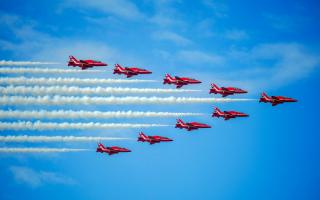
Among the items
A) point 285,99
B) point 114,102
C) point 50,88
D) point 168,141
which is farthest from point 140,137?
point 285,99

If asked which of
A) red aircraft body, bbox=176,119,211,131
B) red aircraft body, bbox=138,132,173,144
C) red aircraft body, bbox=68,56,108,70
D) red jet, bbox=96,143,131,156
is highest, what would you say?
red aircraft body, bbox=68,56,108,70

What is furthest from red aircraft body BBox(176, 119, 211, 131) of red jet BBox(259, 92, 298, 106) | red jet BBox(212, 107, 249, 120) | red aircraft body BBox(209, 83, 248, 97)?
red jet BBox(259, 92, 298, 106)

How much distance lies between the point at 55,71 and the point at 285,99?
168ft

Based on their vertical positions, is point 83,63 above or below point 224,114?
above

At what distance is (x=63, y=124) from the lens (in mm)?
116375

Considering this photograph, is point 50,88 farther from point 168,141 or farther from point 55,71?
point 168,141

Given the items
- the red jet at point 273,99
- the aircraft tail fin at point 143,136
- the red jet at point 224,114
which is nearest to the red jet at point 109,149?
the aircraft tail fin at point 143,136

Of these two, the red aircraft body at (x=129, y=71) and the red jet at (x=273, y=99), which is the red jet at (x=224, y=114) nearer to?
the red jet at (x=273, y=99)

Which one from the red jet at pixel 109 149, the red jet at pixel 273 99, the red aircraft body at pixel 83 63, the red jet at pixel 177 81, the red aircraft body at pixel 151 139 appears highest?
the red aircraft body at pixel 83 63

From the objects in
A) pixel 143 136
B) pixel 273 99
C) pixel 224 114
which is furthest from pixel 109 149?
pixel 273 99

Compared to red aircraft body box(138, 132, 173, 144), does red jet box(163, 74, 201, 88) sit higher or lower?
higher

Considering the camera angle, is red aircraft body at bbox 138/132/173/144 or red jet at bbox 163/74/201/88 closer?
red jet at bbox 163/74/201/88

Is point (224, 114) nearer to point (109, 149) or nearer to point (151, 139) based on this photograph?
point (151, 139)

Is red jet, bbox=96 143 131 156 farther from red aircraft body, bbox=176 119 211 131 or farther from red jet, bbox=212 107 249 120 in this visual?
red jet, bbox=212 107 249 120
